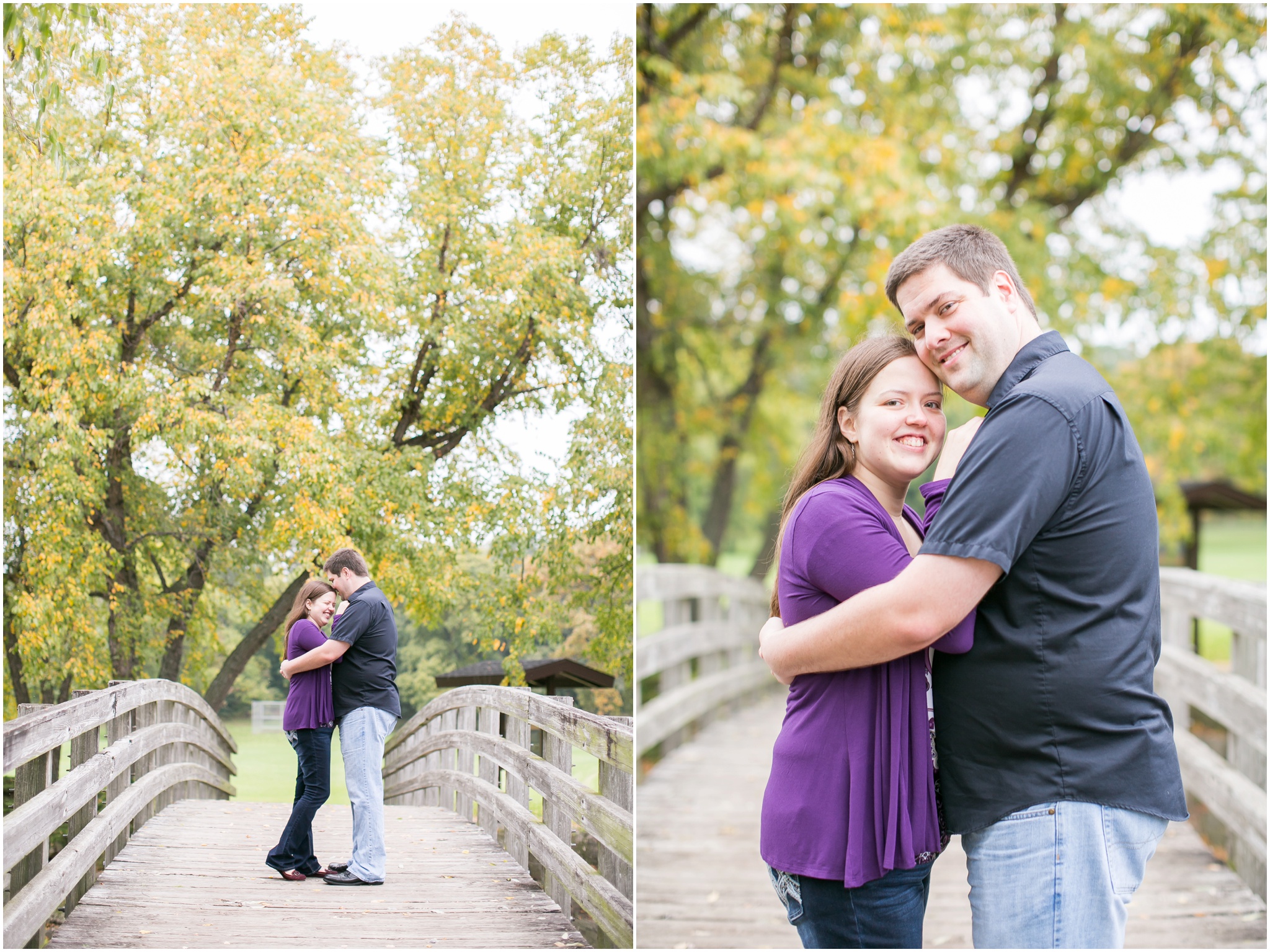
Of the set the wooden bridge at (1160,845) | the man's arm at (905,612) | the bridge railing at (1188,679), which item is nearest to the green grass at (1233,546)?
the bridge railing at (1188,679)

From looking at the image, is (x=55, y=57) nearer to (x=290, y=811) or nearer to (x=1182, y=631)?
(x=290, y=811)

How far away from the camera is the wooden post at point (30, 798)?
8.10 ft

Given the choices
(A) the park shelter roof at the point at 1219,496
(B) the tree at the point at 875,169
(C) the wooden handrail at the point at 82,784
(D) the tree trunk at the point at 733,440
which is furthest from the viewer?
(A) the park shelter roof at the point at 1219,496

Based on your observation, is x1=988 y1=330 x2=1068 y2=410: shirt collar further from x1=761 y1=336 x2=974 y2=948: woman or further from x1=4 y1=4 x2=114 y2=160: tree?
x1=4 y1=4 x2=114 y2=160: tree

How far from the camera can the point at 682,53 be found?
7.04m

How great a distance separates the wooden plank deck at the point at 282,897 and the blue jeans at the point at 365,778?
1.2 inches

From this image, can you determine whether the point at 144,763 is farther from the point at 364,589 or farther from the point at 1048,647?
the point at 1048,647

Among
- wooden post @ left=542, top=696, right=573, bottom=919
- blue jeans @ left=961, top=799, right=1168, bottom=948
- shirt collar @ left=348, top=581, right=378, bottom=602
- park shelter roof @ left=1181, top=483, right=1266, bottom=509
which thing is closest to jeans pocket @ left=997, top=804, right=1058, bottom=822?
blue jeans @ left=961, top=799, right=1168, bottom=948

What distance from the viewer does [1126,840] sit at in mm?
1610

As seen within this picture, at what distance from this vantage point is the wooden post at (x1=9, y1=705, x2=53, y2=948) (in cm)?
247

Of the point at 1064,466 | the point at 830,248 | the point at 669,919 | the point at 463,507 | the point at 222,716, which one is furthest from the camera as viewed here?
the point at 830,248

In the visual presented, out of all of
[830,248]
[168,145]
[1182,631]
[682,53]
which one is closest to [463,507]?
[168,145]

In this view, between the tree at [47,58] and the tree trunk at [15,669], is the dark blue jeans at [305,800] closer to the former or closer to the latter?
the tree trunk at [15,669]

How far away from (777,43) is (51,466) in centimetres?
622
